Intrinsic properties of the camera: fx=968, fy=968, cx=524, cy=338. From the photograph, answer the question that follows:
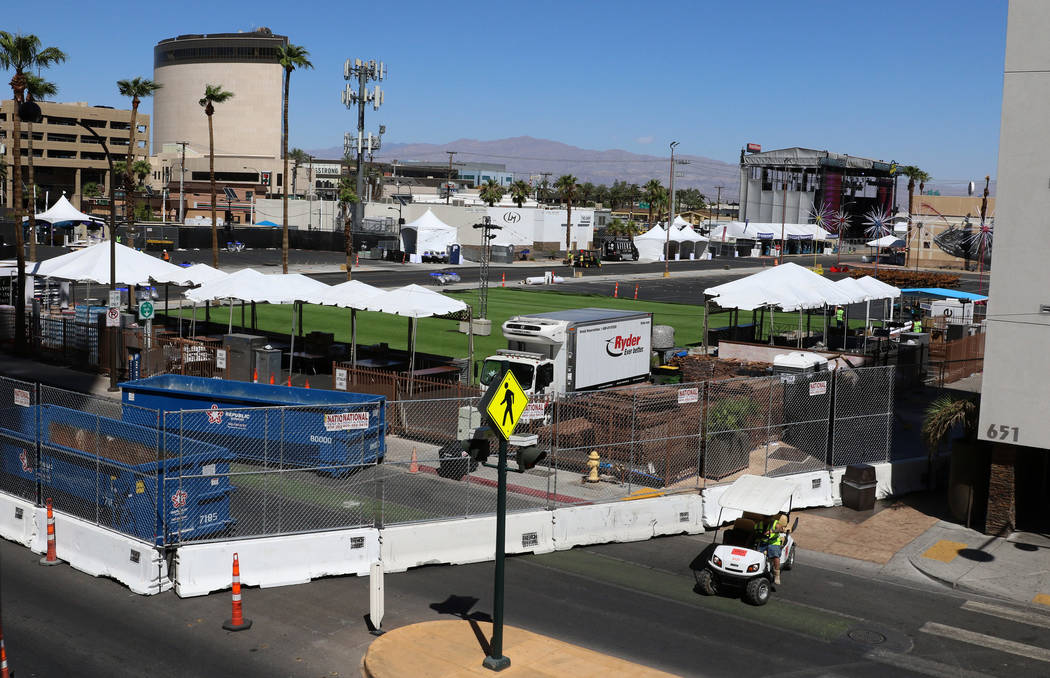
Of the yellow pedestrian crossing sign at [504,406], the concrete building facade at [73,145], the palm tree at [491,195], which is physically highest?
the concrete building facade at [73,145]

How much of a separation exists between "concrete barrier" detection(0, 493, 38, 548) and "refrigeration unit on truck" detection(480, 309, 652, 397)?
37.8 feet

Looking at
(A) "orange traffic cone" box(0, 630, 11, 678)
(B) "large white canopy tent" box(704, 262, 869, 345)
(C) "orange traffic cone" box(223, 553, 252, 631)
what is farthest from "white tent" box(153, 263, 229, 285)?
(A) "orange traffic cone" box(0, 630, 11, 678)

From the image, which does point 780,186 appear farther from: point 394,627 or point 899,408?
point 394,627

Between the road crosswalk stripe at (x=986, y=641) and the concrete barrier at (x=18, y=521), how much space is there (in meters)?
14.3

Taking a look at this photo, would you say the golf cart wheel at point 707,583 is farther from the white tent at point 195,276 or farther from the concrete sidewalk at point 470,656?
the white tent at point 195,276

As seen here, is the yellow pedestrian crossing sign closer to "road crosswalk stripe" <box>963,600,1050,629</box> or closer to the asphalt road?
the asphalt road

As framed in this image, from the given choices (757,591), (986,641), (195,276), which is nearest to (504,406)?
(757,591)

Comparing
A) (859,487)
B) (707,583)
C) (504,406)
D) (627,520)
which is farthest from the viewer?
(859,487)

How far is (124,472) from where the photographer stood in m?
15.3

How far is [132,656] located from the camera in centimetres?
1215

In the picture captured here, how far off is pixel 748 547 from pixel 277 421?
402 inches

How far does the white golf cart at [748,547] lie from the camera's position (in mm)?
15148

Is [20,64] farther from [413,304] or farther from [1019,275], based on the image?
[1019,275]

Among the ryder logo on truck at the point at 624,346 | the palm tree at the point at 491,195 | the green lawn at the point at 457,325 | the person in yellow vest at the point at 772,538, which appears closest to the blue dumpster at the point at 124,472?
the person in yellow vest at the point at 772,538
